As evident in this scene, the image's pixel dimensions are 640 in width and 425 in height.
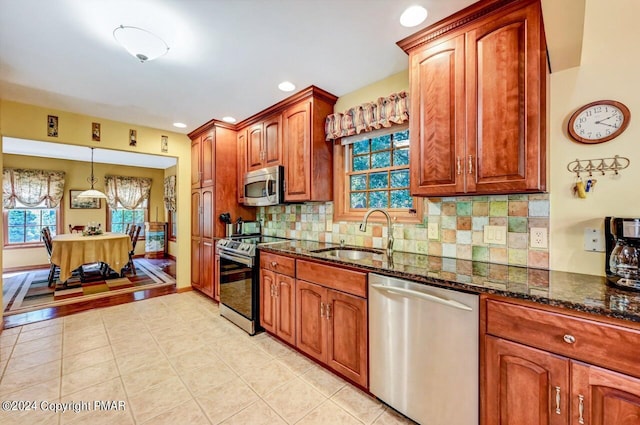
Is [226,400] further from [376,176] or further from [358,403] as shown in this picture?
[376,176]

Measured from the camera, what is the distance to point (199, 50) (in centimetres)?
195

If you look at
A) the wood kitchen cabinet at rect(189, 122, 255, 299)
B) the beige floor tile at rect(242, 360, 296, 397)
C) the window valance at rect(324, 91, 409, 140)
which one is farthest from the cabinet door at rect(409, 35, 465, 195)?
the wood kitchen cabinet at rect(189, 122, 255, 299)

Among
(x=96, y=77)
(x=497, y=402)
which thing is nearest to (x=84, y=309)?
(x=96, y=77)

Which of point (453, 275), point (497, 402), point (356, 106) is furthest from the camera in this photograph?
point (356, 106)

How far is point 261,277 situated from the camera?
257 centimetres

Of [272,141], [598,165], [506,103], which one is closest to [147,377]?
[272,141]

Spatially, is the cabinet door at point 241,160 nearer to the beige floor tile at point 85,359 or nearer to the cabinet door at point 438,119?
the beige floor tile at point 85,359

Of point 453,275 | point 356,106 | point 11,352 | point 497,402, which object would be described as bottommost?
point 11,352

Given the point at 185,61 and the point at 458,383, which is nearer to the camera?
the point at 458,383

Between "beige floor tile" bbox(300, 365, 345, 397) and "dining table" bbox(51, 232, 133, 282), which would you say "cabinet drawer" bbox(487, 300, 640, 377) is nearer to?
"beige floor tile" bbox(300, 365, 345, 397)

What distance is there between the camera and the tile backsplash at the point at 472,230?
1.59 metres

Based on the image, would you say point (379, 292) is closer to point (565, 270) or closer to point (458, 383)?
point (458, 383)

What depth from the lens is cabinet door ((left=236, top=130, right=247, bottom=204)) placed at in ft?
11.5

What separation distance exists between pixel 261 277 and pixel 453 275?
1.75 m
